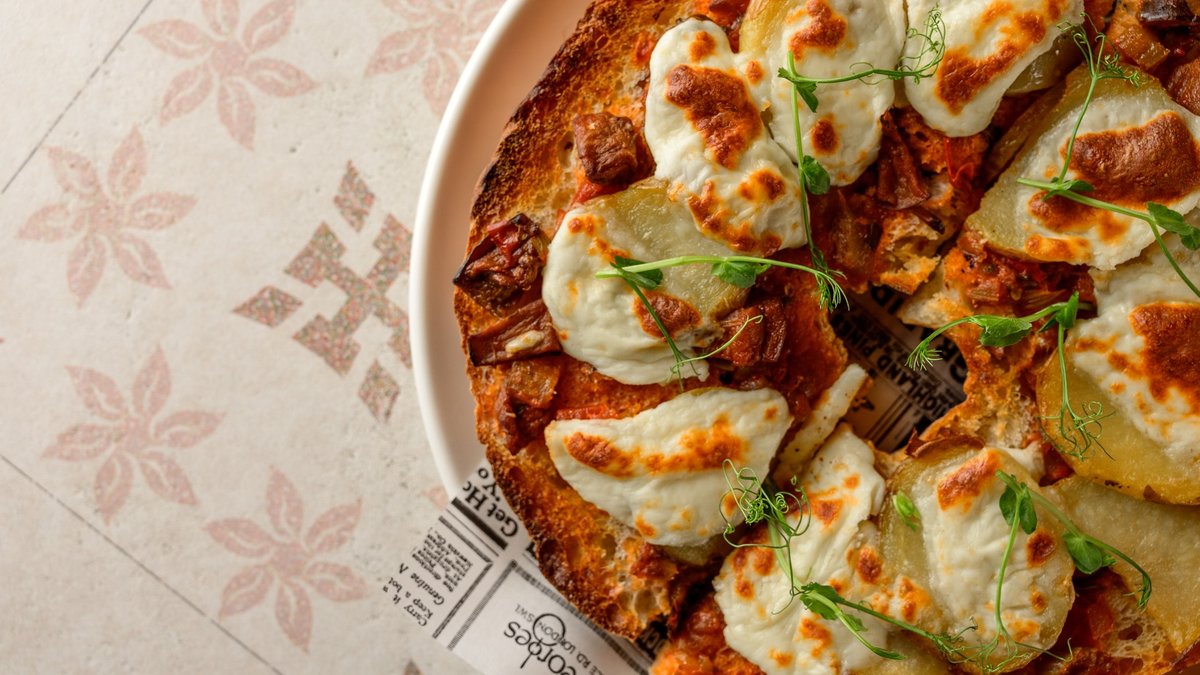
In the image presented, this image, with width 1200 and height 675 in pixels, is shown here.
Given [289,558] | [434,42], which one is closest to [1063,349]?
[434,42]

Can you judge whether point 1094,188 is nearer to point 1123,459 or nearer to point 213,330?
A: point 1123,459

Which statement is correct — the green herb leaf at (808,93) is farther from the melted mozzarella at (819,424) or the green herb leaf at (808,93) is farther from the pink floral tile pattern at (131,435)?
the pink floral tile pattern at (131,435)

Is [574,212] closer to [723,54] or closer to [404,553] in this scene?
[723,54]

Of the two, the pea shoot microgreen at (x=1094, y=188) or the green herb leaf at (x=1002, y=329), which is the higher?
the pea shoot microgreen at (x=1094, y=188)

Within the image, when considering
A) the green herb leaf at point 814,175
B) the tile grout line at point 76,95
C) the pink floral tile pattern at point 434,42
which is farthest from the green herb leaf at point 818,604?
the tile grout line at point 76,95

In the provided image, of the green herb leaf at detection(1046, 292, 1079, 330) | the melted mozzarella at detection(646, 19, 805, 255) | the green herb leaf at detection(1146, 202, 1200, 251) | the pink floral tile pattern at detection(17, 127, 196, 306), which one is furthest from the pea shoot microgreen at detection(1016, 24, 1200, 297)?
the pink floral tile pattern at detection(17, 127, 196, 306)
